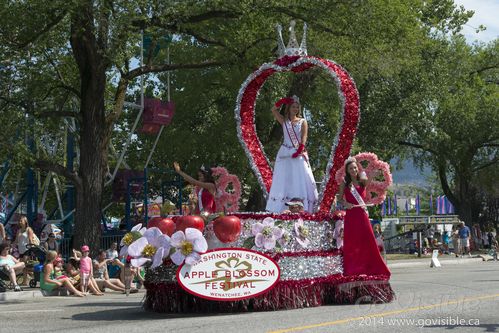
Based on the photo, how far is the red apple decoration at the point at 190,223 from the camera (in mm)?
10328

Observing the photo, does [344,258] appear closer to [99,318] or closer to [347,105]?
[347,105]

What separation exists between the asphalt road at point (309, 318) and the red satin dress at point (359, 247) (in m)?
0.55

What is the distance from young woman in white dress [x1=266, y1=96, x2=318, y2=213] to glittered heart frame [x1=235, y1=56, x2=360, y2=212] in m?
0.24

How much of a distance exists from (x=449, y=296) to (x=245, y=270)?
3.31m

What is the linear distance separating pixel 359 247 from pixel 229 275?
1968 mm

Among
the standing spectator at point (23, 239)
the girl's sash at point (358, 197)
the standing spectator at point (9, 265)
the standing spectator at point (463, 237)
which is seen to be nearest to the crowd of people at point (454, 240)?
the standing spectator at point (463, 237)

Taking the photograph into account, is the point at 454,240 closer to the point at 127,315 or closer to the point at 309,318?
the point at 127,315

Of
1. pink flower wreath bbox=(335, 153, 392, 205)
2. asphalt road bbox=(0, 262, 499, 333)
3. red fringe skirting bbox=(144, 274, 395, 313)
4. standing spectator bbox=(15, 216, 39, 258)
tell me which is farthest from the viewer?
standing spectator bbox=(15, 216, 39, 258)

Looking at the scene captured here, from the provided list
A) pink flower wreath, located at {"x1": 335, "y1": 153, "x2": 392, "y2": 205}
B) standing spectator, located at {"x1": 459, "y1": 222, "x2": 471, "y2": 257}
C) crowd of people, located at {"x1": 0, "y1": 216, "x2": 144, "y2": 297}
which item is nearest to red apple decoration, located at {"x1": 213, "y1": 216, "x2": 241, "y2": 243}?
pink flower wreath, located at {"x1": 335, "y1": 153, "x2": 392, "y2": 205}

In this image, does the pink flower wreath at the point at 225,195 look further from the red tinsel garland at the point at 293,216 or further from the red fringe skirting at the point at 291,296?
the red fringe skirting at the point at 291,296

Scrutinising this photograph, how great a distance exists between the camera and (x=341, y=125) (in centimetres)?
1229

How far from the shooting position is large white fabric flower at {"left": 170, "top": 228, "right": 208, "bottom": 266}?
1013 cm

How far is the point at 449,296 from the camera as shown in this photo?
1188cm

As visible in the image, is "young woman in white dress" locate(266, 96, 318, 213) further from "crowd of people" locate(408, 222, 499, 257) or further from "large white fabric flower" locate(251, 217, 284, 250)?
"crowd of people" locate(408, 222, 499, 257)
